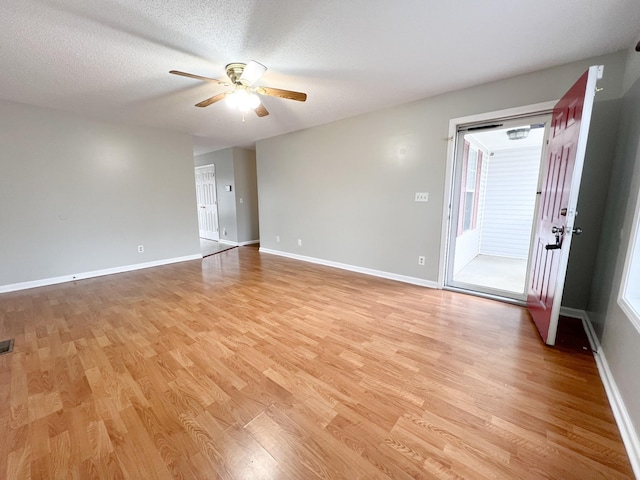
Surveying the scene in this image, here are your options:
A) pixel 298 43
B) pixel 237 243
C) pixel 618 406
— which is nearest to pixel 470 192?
pixel 618 406

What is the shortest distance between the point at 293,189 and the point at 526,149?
4498 mm

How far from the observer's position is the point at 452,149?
3152 millimetres

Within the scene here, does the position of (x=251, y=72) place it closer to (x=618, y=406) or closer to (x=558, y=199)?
(x=558, y=199)

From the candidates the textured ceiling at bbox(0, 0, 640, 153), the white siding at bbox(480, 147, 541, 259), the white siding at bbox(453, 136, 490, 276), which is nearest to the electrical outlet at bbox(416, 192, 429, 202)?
the white siding at bbox(453, 136, 490, 276)

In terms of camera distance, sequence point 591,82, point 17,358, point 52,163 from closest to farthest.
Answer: point 591,82, point 17,358, point 52,163

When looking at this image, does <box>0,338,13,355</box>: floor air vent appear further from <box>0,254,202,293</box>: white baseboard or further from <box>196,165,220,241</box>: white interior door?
<box>196,165,220,241</box>: white interior door

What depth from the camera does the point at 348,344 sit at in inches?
86.3

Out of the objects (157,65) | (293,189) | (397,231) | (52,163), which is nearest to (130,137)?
(52,163)

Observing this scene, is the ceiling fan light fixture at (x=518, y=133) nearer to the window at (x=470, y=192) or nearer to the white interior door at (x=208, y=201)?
the window at (x=470, y=192)

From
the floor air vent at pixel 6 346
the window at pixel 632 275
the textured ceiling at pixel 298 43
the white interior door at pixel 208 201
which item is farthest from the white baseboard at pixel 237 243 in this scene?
the window at pixel 632 275

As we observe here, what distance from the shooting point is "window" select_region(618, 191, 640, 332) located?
1537 mm

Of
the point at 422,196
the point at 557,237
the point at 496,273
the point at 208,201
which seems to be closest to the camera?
the point at 557,237

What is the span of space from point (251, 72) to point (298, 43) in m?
0.45

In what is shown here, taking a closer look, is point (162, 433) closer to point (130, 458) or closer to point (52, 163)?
point (130, 458)
